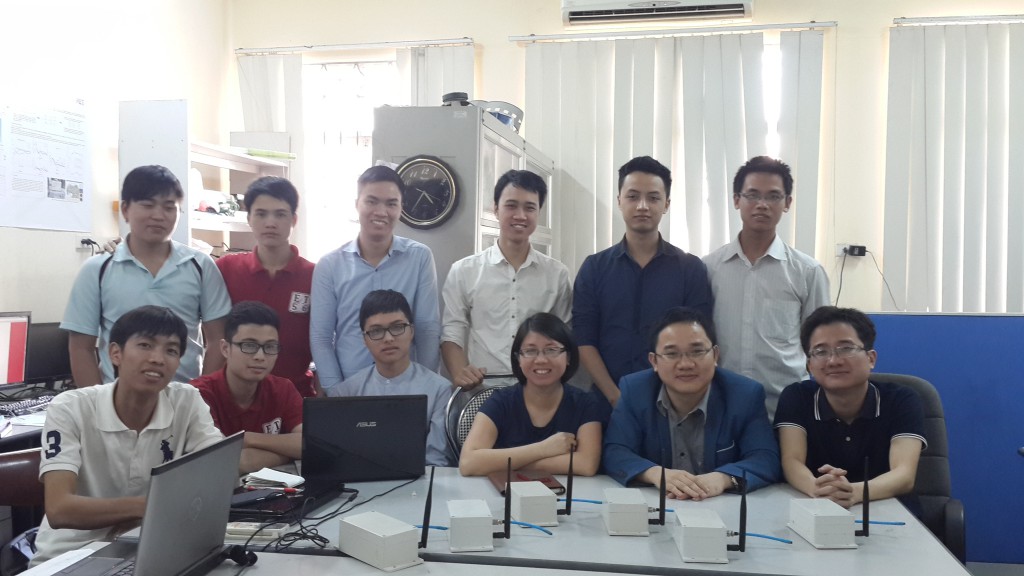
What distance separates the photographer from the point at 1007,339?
3131mm

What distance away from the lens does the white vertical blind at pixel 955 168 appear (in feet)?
14.9

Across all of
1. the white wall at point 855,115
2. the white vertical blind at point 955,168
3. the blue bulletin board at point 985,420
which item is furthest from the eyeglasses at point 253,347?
the white vertical blind at point 955,168

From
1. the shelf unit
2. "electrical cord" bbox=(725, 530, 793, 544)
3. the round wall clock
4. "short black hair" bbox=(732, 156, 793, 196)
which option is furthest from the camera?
the shelf unit

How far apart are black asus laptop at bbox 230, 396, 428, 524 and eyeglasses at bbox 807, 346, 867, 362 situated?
3.68 feet

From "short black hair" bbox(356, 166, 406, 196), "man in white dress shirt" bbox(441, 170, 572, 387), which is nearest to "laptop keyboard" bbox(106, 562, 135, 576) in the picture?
"man in white dress shirt" bbox(441, 170, 572, 387)

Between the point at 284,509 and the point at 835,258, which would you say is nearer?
the point at 284,509

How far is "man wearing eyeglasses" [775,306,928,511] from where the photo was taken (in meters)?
2.15

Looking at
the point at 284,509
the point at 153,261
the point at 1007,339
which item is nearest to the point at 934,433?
the point at 1007,339

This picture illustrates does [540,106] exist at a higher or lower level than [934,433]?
higher

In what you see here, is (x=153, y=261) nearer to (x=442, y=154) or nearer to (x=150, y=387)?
(x=150, y=387)

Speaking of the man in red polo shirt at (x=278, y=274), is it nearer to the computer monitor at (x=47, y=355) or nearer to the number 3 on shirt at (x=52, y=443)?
the number 3 on shirt at (x=52, y=443)

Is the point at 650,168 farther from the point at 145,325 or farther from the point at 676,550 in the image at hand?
the point at 145,325

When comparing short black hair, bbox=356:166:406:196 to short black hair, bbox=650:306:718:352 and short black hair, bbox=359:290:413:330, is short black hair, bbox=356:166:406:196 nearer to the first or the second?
short black hair, bbox=359:290:413:330

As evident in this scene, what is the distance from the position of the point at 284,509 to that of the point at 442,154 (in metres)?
1.88
